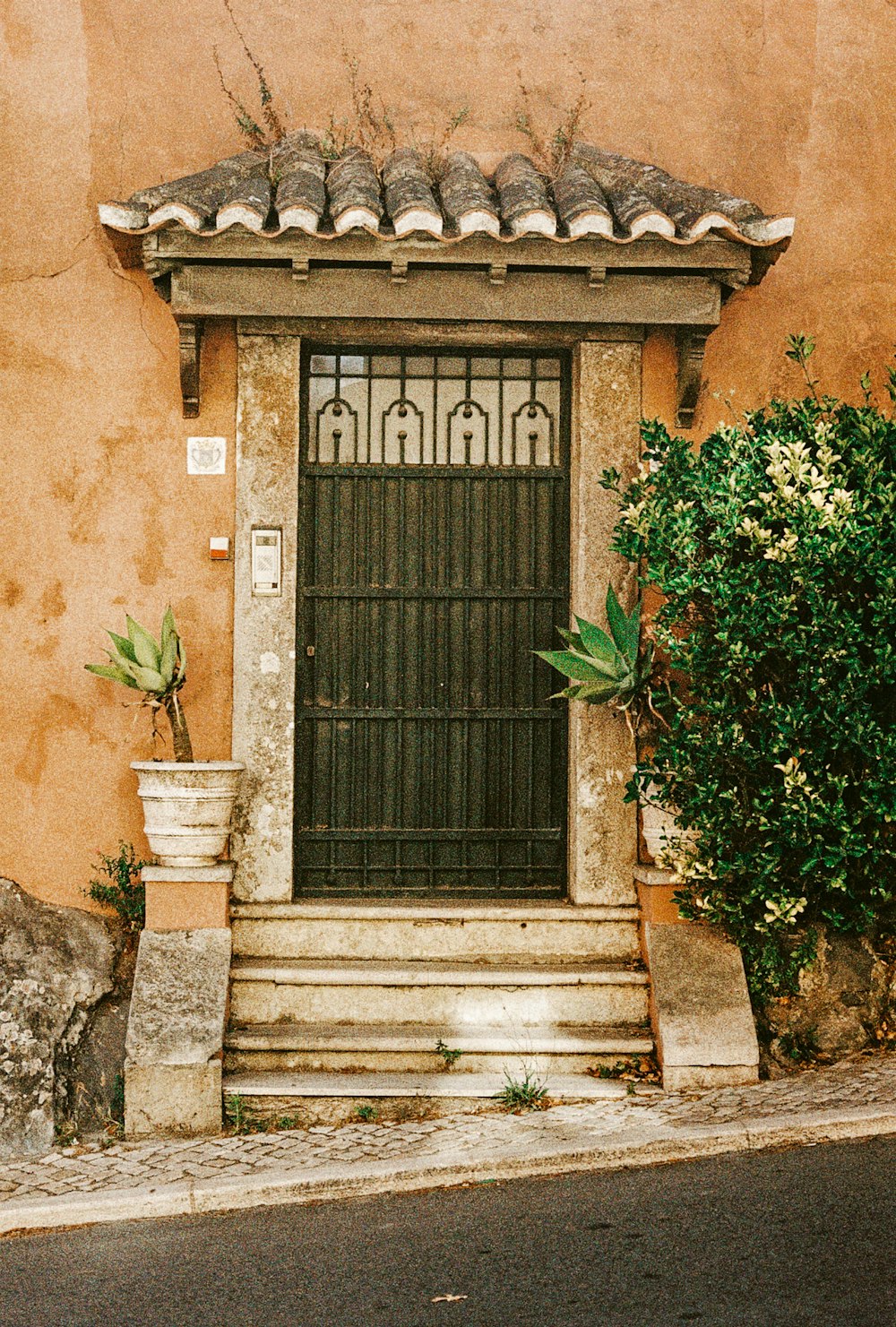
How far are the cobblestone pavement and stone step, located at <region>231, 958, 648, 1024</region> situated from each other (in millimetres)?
587

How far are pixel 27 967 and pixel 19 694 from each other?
1.34 metres

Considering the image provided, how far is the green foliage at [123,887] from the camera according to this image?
6.30 meters

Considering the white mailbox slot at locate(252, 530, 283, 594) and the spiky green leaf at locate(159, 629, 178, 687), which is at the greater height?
the white mailbox slot at locate(252, 530, 283, 594)

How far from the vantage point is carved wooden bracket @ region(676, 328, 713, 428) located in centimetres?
635

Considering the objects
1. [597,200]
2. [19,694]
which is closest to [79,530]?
[19,694]

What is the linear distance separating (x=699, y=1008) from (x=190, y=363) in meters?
3.87

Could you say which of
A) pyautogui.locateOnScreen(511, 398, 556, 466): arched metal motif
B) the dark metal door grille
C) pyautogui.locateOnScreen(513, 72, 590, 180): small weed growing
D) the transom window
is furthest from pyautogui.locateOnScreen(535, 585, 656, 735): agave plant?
pyautogui.locateOnScreen(513, 72, 590, 180): small weed growing

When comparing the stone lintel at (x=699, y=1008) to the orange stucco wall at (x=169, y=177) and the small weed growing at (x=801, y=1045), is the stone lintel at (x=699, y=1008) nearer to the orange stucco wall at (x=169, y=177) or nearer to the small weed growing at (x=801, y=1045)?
the small weed growing at (x=801, y=1045)

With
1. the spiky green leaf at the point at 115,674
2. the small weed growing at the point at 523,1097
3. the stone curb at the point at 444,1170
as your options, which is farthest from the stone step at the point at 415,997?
the spiky green leaf at the point at 115,674

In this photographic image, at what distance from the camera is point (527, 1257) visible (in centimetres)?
405

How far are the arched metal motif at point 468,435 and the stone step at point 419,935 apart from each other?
2306 mm

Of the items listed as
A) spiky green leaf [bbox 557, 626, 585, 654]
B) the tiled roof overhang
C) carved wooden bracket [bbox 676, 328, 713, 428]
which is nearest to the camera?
the tiled roof overhang

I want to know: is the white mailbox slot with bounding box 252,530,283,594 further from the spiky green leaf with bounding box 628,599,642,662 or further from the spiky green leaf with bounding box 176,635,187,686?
the spiky green leaf with bounding box 628,599,642,662

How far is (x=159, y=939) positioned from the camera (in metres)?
5.83
